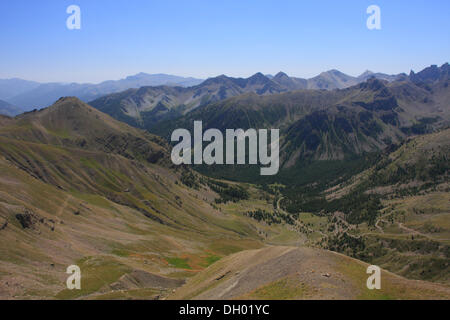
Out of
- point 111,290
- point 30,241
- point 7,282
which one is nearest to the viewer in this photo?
point 7,282

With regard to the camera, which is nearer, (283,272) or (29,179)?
(283,272)

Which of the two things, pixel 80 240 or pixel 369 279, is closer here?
pixel 369 279

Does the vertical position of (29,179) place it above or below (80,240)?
above
